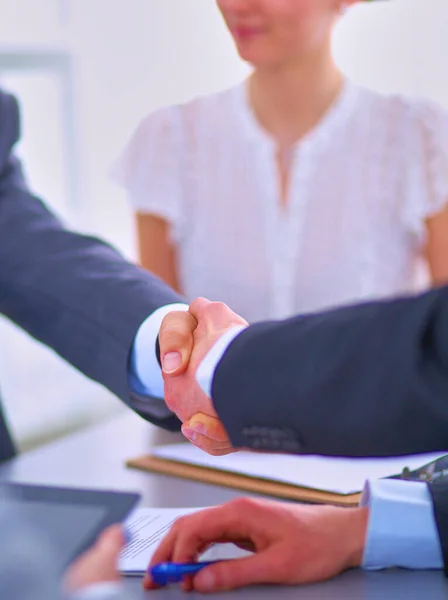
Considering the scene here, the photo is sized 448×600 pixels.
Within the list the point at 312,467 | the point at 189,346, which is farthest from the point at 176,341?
the point at 312,467

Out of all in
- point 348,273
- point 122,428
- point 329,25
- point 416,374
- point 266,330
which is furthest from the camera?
point 348,273

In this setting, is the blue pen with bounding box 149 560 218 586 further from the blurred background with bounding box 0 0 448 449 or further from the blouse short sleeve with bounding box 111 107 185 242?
the blurred background with bounding box 0 0 448 449

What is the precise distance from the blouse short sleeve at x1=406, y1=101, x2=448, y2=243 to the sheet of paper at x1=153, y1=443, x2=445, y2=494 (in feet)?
2.92

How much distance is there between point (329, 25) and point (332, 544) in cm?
112

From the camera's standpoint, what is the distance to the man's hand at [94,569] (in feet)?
1.39

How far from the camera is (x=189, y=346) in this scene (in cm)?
75

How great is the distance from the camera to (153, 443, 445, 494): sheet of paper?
0.83 m

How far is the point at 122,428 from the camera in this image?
3.94 feet

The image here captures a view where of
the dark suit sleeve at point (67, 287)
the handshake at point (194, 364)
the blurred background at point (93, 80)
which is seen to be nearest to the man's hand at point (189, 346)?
the handshake at point (194, 364)

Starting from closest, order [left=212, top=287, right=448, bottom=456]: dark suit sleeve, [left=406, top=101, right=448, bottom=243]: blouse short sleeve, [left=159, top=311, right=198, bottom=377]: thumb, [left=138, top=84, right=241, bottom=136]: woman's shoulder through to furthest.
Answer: [left=212, top=287, right=448, bottom=456]: dark suit sleeve < [left=159, top=311, right=198, bottom=377]: thumb < [left=406, top=101, right=448, bottom=243]: blouse short sleeve < [left=138, top=84, right=241, bottom=136]: woman's shoulder

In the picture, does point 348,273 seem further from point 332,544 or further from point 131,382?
point 332,544

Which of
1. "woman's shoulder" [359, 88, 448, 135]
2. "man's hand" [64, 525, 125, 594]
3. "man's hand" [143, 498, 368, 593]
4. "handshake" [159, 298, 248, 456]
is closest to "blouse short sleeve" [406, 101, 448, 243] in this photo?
"woman's shoulder" [359, 88, 448, 135]

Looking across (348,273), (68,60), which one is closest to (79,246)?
(348,273)

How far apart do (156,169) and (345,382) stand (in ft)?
4.46
